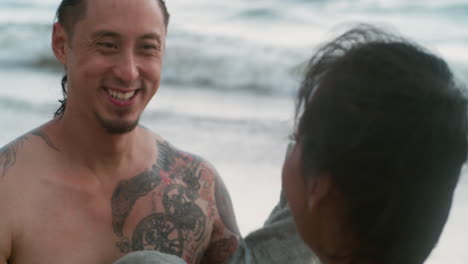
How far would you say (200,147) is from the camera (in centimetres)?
602

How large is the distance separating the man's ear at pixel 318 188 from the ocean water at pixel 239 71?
0.52 metres

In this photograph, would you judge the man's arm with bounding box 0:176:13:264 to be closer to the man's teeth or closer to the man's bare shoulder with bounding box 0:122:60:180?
the man's bare shoulder with bounding box 0:122:60:180

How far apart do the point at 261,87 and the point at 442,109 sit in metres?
6.55

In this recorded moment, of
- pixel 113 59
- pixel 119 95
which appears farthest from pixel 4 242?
pixel 113 59

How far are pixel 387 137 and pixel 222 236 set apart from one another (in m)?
1.57

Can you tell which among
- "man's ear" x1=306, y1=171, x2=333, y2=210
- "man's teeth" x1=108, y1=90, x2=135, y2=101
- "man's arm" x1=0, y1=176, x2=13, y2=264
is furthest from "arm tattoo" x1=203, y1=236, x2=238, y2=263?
"man's ear" x1=306, y1=171, x2=333, y2=210

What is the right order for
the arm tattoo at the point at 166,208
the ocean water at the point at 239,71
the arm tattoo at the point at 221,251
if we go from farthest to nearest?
the ocean water at the point at 239,71
the arm tattoo at the point at 221,251
the arm tattoo at the point at 166,208

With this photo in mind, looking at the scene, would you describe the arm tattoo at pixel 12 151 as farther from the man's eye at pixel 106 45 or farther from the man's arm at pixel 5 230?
the man's eye at pixel 106 45

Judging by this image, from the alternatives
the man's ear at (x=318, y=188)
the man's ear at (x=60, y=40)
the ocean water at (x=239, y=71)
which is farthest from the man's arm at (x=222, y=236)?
the man's ear at (x=318, y=188)

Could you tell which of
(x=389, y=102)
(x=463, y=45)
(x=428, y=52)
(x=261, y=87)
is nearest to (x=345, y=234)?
(x=389, y=102)

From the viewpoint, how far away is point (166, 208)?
331cm

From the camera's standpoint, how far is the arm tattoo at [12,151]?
119 inches

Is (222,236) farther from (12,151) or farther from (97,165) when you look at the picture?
(12,151)

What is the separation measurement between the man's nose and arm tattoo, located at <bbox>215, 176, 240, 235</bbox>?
0.68 meters
